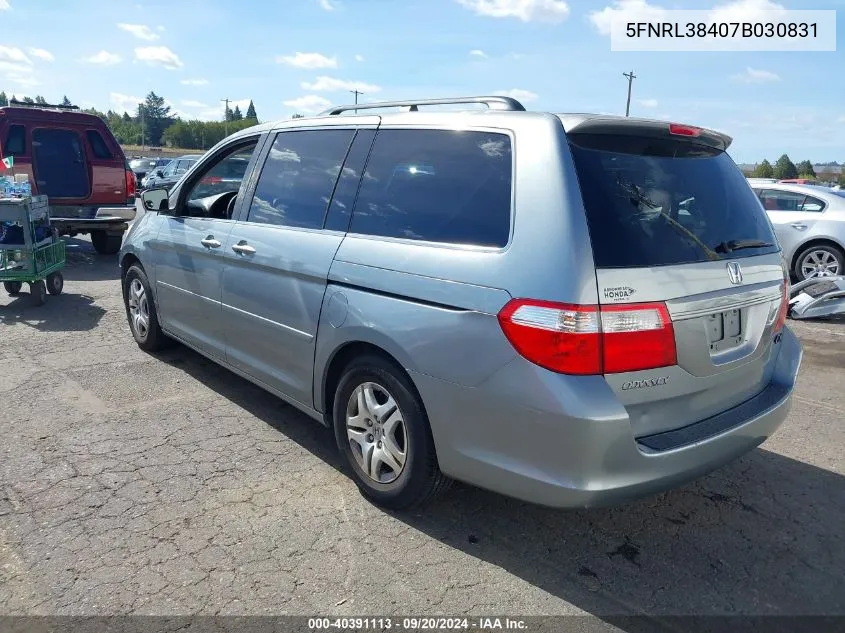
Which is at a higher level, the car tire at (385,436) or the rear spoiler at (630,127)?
the rear spoiler at (630,127)

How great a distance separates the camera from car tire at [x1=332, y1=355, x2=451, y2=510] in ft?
9.70

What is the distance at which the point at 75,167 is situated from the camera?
1065 cm

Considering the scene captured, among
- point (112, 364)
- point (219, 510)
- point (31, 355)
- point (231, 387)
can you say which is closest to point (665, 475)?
point (219, 510)

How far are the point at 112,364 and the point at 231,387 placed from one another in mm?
A: 1191

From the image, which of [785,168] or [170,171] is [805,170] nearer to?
[785,168]

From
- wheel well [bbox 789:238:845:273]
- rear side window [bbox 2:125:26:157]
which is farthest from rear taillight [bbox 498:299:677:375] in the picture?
rear side window [bbox 2:125:26:157]

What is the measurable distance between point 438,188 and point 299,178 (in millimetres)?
1148

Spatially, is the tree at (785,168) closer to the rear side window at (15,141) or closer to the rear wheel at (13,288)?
the rear side window at (15,141)

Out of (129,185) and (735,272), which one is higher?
(129,185)

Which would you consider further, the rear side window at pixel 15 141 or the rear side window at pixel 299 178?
the rear side window at pixel 15 141

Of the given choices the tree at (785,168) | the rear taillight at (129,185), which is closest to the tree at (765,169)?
the tree at (785,168)

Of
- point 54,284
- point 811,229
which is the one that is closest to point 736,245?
point 54,284

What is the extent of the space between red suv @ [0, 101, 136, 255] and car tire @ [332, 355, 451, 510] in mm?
8457

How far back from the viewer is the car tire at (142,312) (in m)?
5.36
